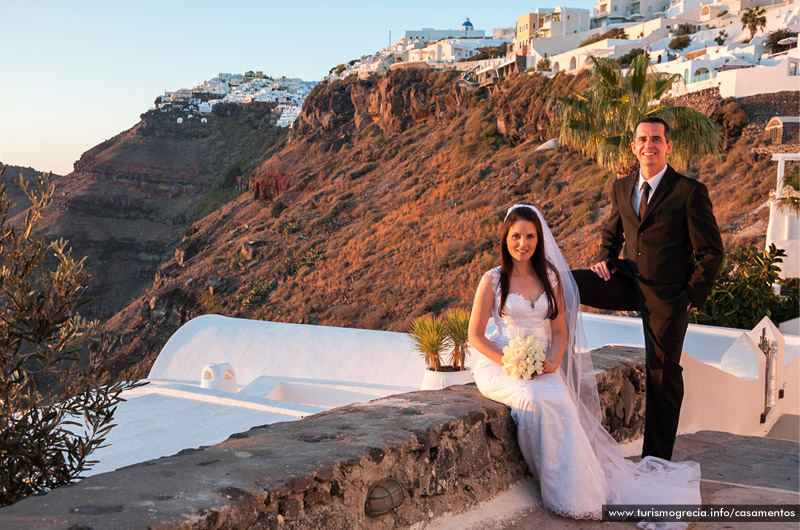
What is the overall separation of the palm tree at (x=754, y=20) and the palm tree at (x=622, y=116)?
1191 inches

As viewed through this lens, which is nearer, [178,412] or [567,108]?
[178,412]

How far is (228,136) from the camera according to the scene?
70.1 m

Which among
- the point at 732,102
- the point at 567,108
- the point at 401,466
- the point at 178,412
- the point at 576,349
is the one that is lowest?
the point at 178,412

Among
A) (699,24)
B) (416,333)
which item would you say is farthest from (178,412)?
(699,24)

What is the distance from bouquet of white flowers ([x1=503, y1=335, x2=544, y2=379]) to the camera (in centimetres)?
316

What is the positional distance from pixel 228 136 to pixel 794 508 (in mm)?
71117

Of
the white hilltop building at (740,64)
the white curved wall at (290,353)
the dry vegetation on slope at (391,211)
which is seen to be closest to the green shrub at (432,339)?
the white curved wall at (290,353)

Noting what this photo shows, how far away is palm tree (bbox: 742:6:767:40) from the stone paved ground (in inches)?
1513

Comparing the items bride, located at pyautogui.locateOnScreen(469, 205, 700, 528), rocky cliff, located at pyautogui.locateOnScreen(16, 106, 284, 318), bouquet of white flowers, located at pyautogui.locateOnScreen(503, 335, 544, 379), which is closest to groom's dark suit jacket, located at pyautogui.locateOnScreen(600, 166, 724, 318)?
bride, located at pyautogui.locateOnScreen(469, 205, 700, 528)

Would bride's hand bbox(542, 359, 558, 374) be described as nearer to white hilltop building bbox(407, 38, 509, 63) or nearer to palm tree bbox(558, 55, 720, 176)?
palm tree bbox(558, 55, 720, 176)

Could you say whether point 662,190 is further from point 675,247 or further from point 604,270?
point 604,270

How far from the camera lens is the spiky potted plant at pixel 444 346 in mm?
7508

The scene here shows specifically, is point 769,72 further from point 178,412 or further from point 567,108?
point 178,412

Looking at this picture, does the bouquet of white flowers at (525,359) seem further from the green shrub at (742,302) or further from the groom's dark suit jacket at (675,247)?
the green shrub at (742,302)
